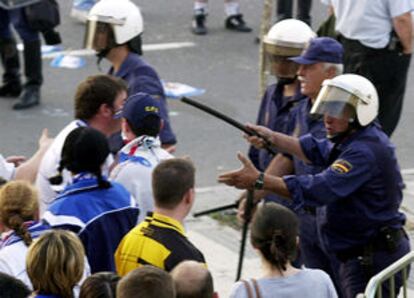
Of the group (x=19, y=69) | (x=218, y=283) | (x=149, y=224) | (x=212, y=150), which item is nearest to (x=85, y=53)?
(x=19, y=69)

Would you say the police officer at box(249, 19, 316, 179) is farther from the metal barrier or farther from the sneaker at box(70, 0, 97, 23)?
the sneaker at box(70, 0, 97, 23)

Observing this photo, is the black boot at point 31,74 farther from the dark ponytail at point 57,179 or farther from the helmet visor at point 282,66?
the dark ponytail at point 57,179

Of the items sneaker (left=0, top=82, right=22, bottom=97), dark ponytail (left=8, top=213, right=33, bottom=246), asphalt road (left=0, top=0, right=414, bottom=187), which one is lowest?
asphalt road (left=0, top=0, right=414, bottom=187)

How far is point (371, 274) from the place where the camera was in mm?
6793

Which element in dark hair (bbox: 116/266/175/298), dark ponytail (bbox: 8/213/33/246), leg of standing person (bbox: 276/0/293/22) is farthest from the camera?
leg of standing person (bbox: 276/0/293/22)

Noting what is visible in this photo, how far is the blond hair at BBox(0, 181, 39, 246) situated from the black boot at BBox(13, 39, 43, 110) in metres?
5.99

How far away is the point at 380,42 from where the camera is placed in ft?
30.7

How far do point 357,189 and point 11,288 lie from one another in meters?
2.47

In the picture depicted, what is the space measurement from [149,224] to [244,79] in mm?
7235

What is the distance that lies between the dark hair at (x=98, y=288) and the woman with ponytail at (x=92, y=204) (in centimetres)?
102

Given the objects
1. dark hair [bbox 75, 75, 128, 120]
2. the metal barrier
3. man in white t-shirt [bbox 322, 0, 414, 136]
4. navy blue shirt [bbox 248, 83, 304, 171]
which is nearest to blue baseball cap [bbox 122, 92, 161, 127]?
dark hair [bbox 75, 75, 128, 120]

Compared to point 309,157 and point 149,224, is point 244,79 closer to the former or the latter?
point 309,157

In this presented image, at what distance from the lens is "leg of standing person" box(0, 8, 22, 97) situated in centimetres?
1198

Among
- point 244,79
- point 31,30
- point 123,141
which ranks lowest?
point 244,79
